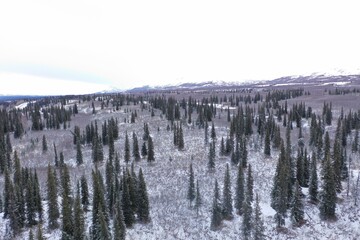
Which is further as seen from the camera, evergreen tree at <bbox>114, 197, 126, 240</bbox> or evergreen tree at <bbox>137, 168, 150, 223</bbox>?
evergreen tree at <bbox>137, 168, 150, 223</bbox>

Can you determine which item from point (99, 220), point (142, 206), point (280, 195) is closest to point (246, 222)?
point (280, 195)

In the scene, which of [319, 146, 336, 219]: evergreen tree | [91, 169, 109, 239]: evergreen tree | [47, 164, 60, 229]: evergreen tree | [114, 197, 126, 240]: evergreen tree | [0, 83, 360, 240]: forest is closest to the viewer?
[91, 169, 109, 239]: evergreen tree

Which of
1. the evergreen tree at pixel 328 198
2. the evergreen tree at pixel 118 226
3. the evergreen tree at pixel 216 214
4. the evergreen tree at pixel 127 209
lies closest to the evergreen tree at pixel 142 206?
the evergreen tree at pixel 127 209

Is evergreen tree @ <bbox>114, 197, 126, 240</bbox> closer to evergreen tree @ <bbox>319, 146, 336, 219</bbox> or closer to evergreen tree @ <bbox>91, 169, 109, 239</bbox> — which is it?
evergreen tree @ <bbox>91, 169, 109, 239</bbox>

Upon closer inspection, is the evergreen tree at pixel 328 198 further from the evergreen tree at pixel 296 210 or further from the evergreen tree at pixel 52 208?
the evergreen tree at pixel 52 208

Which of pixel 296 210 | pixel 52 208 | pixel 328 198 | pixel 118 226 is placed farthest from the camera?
pixel 52 208

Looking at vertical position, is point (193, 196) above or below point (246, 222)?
above

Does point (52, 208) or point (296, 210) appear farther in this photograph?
point (52, 208)

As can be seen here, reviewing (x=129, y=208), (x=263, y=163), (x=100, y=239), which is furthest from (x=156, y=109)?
(x=100, y=239)

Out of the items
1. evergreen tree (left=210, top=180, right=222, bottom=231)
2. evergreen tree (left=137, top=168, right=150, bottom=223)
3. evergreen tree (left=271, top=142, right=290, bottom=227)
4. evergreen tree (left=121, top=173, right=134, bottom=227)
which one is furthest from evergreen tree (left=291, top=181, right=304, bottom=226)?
evergreen tree (left=121, top=173, right=134, bottom=227)

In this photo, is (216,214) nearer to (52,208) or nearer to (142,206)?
(142,206)

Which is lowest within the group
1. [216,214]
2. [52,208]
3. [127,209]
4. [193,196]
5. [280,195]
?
[216,214]

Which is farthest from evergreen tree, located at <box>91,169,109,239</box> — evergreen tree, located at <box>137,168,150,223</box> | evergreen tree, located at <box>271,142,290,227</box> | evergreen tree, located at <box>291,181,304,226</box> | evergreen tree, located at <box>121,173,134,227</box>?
evergreen tree, located at <box>291,181,304,226</box>

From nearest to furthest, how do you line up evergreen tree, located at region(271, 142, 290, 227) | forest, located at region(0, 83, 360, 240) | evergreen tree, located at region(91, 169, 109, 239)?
evergreen tree, located at region(91, 169, 109, 239), forest, located at region(0, 83, 360, 240), evergreen tree, located at region(271, 142, 290, 227)
